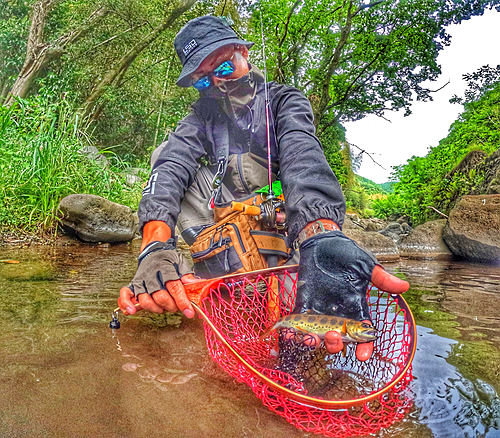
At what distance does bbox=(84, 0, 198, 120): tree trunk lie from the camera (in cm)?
1343

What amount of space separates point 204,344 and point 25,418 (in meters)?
0.87

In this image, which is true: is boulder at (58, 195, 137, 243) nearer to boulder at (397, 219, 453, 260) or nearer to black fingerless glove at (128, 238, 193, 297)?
black fingerless glove at (128, 238, 193, 297)

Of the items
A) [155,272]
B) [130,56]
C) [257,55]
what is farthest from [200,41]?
[130,56]

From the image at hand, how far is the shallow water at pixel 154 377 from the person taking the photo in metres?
1.18

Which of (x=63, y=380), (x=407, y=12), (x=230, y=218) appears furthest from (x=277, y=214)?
(x=407, y=12)

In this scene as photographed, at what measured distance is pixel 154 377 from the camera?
1501 mm

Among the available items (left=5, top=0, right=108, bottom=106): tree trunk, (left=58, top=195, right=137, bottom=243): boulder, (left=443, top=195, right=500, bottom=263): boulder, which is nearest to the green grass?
(left=58, top=195, right=137, bottom=243): boulder

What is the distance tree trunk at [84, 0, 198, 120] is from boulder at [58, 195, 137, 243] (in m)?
8.88

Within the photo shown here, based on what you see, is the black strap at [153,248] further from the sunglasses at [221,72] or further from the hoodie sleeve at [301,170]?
the sunglasses at [221,72]

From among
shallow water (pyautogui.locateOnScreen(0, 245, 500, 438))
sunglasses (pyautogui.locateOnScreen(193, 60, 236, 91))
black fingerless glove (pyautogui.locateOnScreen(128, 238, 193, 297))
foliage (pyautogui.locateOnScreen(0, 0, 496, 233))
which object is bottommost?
shallow water (pyautogui.locateOnScreen(0, 245, 500, 438))

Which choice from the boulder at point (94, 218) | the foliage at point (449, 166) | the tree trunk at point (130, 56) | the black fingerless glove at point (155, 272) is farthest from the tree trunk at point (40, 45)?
the black fingerless glove at point (155, 272)

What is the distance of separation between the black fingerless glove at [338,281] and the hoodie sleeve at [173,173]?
954 millimetres

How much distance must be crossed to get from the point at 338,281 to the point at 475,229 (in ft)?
20.7

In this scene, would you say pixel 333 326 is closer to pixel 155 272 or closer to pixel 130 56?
pixel 155 272
